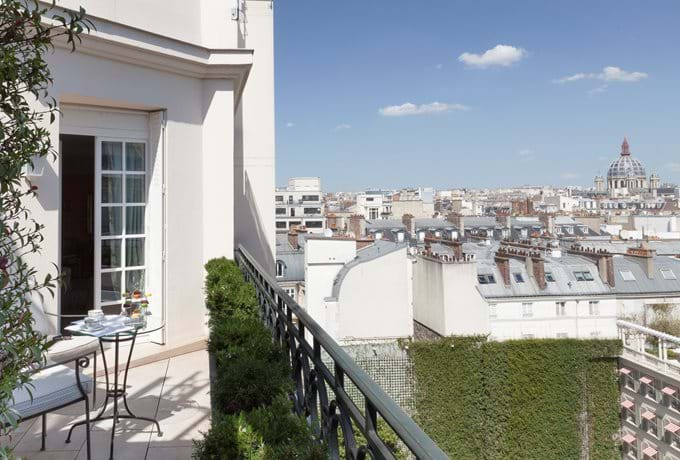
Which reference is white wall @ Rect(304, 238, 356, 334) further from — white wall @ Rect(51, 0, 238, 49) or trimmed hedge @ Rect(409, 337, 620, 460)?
white wall @ Rect(51, 0, 238, 49)

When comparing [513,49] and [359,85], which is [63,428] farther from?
[513,49]

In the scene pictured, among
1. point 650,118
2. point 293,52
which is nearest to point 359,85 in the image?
point 293,52

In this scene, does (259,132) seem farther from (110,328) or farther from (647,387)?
(647,387)

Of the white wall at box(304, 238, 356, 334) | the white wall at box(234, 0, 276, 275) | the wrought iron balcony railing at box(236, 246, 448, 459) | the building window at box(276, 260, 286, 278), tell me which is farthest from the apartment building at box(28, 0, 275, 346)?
the building window at box(276, 260, 286, 278)

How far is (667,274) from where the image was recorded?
28422 mm

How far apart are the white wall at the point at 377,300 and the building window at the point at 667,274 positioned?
1577cm

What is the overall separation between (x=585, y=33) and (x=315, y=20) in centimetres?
3349

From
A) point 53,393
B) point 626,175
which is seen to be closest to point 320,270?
point 53,393

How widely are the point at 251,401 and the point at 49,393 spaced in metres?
0.98

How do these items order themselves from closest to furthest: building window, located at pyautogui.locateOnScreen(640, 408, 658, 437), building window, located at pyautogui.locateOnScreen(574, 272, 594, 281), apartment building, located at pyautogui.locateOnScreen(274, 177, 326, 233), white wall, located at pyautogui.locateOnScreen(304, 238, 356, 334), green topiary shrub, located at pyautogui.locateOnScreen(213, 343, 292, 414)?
green topiary shrub, located at pyautogui.locateOnScreen(213, 343, 292, 414)
building window, located at pyautogui.locateOnScreen(640, 408, 658, 437)
white wall, located at pyautogui.locateOnScreen(304, 238, 356, 334)
building window, located at pyautogui.locateOnScreen(574, 272, 594, 281)
apartment building, located at pyautogui.locateOnScreen(274, 177, 326, 233)

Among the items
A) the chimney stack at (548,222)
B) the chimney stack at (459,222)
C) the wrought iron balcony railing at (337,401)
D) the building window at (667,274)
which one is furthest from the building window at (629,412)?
the chimney stack at (548,222)

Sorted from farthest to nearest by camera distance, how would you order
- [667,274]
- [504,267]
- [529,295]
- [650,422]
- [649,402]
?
1. [667,274]
2. [504,267]
3. [529,295]
4. [649,402]
5. [650,422]

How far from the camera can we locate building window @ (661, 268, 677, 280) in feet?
92.4

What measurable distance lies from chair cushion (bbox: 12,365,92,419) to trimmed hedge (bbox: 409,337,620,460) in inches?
578
